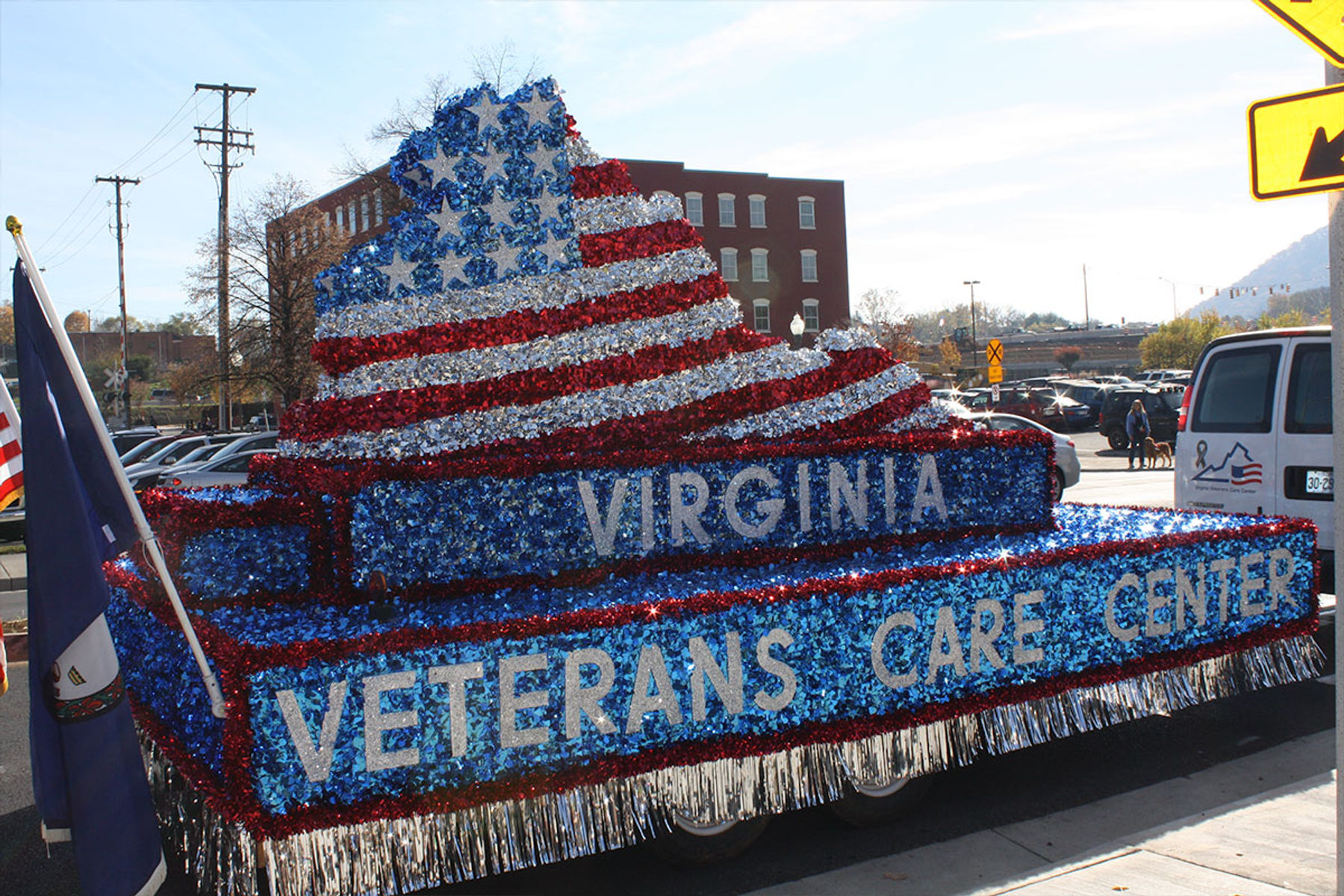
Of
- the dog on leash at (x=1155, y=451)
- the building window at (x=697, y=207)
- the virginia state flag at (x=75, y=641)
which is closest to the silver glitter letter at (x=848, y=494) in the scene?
the virginia state flag at (x=75, y=641)

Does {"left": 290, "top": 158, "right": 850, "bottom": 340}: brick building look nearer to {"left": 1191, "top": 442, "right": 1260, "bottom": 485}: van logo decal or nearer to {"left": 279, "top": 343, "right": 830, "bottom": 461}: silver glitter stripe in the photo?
{"left": 1191, "top": 442, "right": 1260, "bottom": 485}: van logo decal

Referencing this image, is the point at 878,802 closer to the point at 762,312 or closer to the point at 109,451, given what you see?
the point at 109,451

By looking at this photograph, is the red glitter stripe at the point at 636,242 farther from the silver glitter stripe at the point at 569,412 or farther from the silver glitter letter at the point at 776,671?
→ the silver glitter letter at the point at 776,671

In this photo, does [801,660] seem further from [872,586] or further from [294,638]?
[294,638]

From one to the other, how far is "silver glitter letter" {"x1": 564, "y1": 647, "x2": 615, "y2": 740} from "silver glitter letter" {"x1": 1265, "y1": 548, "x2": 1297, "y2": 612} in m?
4.05

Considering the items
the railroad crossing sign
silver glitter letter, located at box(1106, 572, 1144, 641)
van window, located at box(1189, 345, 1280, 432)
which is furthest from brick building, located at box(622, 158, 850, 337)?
silver glitter letter, located at box(1106, 572, 1144, 641)

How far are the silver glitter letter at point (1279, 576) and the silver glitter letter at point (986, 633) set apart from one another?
2099 millimetres

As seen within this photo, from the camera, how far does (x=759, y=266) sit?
48.1 metres

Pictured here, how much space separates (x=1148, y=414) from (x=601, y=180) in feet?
86.0

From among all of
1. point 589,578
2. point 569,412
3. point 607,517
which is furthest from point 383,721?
point 569,412

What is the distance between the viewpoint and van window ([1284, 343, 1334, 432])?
753 cm

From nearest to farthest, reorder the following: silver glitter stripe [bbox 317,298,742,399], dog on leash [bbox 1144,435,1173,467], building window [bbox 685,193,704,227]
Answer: silver glitter stripe [bbox 317,298,742,399] → dog on leash [bbox 1144,435,1173,467] → building window [bbox 685,193,704,227]

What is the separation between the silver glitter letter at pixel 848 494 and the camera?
5543 millimetres

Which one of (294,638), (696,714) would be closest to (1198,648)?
(696,714)
